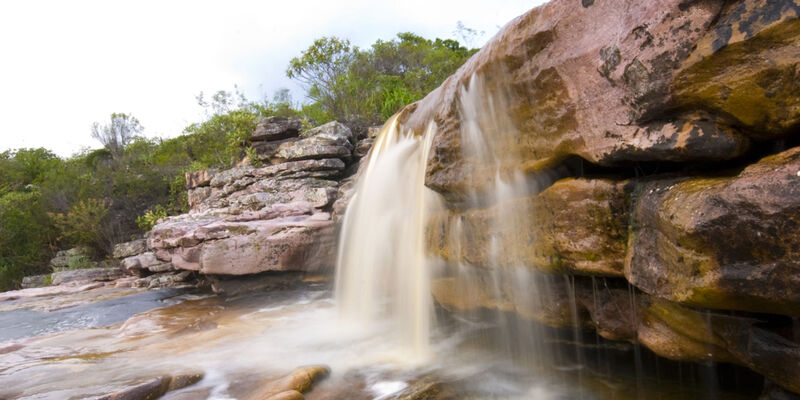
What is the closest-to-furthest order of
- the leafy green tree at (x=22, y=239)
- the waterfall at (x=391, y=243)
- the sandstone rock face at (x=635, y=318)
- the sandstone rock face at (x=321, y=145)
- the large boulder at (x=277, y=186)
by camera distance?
the sandstone rock face at (x=635, y=318) → the waterfall at (x=391, y=243) → the large boulder at (x=277, y=186) → the sandstone rock face at (x=321, y=145) → the leafy green tree at (x=22, y=239)

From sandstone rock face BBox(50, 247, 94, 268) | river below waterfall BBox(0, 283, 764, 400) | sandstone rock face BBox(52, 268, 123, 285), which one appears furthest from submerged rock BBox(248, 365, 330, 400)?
sandstone rock face BBox(50, 247, 94, 268)

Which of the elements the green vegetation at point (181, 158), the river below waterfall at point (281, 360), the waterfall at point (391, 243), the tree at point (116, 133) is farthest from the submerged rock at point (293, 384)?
the tree at point (116, 133)

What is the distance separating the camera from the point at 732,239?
185 cm

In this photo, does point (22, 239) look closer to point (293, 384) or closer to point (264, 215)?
point (264, 215)

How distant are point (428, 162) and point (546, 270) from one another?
6.18ft

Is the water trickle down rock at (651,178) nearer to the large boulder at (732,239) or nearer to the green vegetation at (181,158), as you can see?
the large boulder at (732,239)

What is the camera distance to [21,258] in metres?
15.4

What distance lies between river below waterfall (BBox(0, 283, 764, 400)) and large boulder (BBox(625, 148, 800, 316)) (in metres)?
1.16

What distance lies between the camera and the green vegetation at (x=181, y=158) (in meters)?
14.0

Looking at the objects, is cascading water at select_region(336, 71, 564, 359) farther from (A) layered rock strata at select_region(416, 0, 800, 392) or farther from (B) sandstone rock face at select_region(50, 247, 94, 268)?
(B) sandstone rock face at select_region(50, 247, 94, 268)

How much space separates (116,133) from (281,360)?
26.1 meters

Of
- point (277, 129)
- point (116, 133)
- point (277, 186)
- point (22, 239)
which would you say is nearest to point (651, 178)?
point (277, 186)

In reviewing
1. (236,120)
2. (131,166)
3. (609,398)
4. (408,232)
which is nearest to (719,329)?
(609,398)

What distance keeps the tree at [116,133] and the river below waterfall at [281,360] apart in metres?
20.7
